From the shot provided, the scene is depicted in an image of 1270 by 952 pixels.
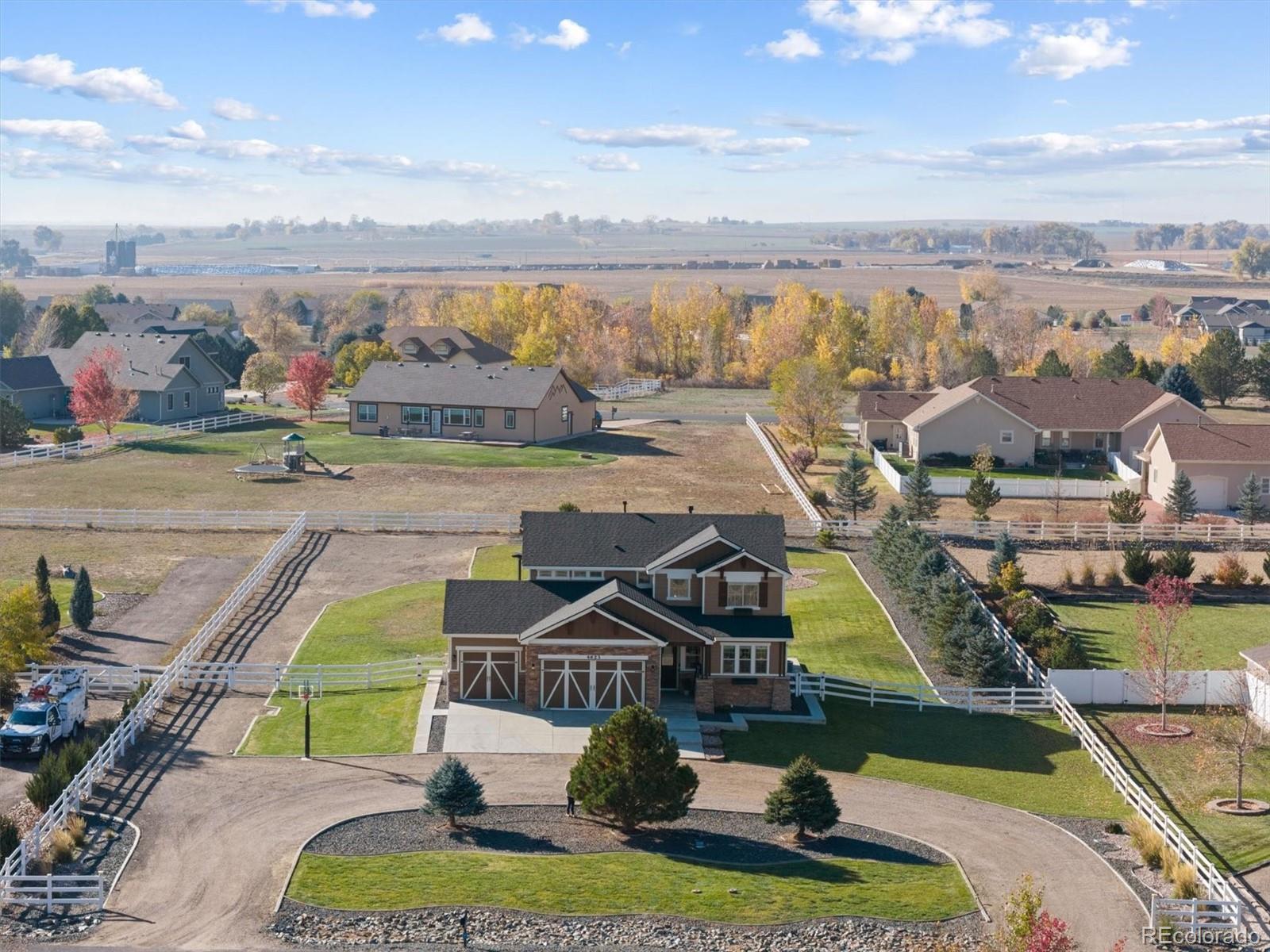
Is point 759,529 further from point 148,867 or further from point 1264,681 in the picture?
point 148,867

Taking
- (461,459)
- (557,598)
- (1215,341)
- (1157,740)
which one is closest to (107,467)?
(461,459)

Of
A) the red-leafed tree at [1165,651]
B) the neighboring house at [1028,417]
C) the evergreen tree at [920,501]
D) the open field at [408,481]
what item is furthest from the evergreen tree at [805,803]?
the neighboring house at [1028,417]

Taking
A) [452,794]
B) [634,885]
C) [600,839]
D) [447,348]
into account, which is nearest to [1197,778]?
[600,839]

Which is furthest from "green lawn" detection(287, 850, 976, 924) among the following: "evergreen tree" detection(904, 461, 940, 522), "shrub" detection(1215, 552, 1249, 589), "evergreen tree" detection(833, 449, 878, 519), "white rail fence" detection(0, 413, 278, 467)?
"white rail fence" detection(0, 413, 278, 467)

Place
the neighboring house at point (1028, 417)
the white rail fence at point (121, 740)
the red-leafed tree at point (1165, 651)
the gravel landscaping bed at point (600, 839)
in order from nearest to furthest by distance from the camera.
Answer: the white rail fence at point (121, 740) → the gravel landscaping bed at point (600, 839) → the red-leafed tree at point (1165, 651) → the neighboring house at point (1028, 417)

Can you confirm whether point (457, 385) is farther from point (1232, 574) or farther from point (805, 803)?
point (805, 803)

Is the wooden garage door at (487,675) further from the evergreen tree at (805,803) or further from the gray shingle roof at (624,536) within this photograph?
the evergreen tree at (805,803)

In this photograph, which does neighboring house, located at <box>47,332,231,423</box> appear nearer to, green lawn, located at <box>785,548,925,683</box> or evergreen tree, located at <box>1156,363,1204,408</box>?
green lawn, located at <box>785,548,925,683</box>
